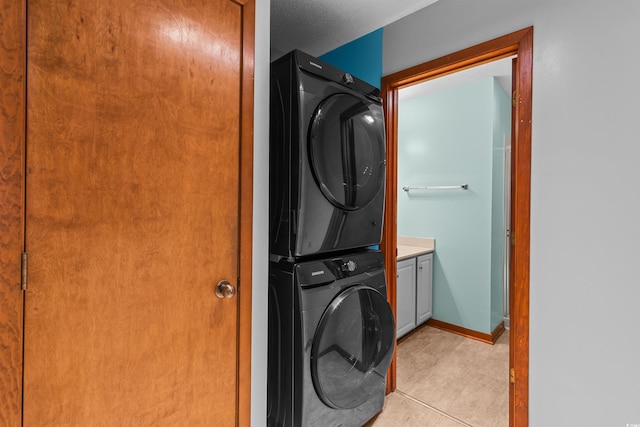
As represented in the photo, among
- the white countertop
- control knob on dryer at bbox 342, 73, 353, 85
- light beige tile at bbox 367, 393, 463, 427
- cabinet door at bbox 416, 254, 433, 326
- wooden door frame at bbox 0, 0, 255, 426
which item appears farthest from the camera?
cabinet door at bbox 416, 254, 433, 326

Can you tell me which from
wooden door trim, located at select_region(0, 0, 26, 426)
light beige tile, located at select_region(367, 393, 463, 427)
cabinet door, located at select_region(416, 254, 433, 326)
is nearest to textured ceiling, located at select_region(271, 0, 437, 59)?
wooden door trim, located at select_region(0, 0, 26, 426)

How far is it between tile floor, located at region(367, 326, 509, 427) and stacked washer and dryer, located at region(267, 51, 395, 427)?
1.62 ft

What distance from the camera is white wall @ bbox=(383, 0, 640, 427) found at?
126cm

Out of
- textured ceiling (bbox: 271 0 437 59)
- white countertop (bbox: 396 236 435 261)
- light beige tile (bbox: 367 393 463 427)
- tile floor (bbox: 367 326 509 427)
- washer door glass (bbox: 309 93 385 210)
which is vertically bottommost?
light beige tile (bbox: 367 393 463 427)

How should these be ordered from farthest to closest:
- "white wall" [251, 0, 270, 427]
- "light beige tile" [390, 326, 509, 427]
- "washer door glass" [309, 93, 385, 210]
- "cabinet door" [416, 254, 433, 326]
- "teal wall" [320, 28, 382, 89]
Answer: "cabinet door" [416, 254, 433, 326] < "teal wall" [320, 28, 382, 89] < "light beige tile" [390, 326, 509, 427] < "washer door glass" [309, 93, 385, 210] < "white wall" [251, 0, 270, 427]

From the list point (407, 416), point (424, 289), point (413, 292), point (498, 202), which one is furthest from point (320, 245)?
point (498, 202)

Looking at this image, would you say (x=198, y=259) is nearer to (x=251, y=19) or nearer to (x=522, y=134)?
(x=251, y=19)

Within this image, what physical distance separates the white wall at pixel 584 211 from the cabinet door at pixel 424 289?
152cm

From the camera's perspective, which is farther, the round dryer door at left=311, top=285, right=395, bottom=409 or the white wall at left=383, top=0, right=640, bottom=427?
the round dryer door at left=311, top=285, right=395, bottom=409

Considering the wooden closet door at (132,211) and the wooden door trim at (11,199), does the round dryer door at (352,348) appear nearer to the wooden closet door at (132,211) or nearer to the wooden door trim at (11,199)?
the wooden closet door at (132,211)

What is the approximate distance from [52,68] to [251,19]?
0.70m

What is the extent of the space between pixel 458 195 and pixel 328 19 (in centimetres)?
210

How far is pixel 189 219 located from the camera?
1.06 meters

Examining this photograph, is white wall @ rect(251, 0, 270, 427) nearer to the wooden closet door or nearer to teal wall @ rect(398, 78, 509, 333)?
the wooden closet door
